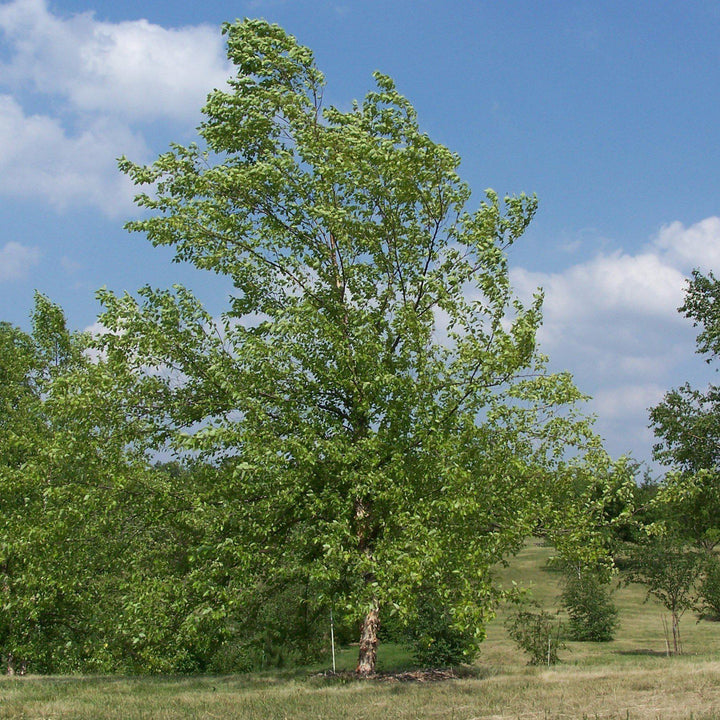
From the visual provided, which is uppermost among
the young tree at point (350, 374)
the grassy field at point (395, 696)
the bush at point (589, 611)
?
the young tree at point (350, 374)

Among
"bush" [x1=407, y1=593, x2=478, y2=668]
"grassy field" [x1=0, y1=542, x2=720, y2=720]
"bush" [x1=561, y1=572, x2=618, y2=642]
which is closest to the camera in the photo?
"grassy field" [x1=0, y1=542, x2=720, y2=720]

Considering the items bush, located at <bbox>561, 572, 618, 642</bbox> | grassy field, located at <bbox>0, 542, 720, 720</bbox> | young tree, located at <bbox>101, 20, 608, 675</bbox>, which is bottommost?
bush, located at <bbox>561, 572, 618, 642</bbox>

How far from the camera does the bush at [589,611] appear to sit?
40875mm

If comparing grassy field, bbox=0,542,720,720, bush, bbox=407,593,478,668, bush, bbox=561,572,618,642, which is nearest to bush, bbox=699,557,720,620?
bush, bbox=561,572,618,642

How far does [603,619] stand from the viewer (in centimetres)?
4200

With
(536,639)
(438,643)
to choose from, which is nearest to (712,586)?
(536,639)

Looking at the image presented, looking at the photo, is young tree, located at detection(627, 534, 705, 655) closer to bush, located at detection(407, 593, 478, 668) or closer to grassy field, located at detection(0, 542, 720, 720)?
bush, located at detection(407, 593, 478, 668)

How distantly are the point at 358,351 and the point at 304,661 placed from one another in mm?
19331

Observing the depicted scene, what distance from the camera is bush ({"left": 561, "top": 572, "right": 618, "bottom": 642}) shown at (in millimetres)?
40875

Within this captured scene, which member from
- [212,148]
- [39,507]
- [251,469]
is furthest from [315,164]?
[39,507]

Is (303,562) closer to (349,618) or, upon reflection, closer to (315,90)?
(349,618)

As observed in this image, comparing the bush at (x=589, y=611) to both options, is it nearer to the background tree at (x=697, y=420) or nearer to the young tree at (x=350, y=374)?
the background tree at (x=697, y=420)

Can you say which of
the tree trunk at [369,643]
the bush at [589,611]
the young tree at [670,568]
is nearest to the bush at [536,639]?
the tree trunk at [369,643]

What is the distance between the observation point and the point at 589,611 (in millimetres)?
41969
